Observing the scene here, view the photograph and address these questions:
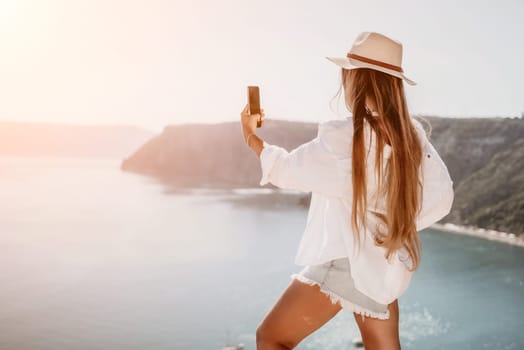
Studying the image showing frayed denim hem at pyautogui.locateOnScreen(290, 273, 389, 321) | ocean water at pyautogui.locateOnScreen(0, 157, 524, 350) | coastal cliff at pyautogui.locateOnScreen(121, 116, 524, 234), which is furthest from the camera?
coastal cliff at pyautogui.locateOnScreen(121, 116, 524, 234)

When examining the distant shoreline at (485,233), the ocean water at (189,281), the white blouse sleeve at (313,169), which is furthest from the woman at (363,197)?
the distant shoreline at (485,233)

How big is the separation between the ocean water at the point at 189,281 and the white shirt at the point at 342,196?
154ft

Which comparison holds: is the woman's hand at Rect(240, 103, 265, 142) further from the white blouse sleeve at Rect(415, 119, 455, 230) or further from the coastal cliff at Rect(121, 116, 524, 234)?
the coastal cliff at Rect(121, 116, 524, 234)

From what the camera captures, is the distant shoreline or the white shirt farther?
the distant shoreline

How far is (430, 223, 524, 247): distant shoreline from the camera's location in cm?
7242

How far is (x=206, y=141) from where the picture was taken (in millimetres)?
146625

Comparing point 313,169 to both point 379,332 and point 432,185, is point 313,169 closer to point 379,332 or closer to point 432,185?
point 432,185

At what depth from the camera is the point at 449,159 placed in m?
98.2

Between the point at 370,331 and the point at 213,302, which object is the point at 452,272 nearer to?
the point at 213,302

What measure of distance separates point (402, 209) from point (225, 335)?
4953 cm

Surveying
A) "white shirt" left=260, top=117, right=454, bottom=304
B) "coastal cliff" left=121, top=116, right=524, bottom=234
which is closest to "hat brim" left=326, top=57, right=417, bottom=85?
"white shirt" left=260, top=117, right=454, bottom=304

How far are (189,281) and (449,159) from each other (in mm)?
59806

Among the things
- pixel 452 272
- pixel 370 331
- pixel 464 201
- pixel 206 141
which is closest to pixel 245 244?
pixel 452 272

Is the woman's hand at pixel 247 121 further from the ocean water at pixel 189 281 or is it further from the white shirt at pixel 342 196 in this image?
the ocean water at pixel 189 281
